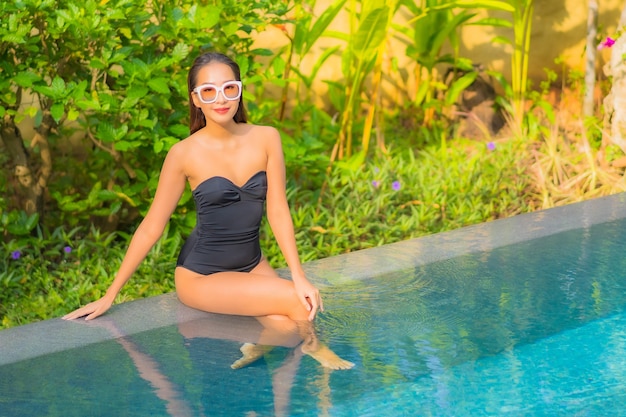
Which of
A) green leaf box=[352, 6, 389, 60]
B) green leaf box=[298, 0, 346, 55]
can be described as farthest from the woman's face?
green leaf box=[298, 0, 346, 55]

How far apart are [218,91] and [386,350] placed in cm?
104

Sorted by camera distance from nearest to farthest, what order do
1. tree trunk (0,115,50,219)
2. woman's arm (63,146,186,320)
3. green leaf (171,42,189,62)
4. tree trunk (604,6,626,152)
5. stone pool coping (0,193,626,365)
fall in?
stone pool coping (0,193,626,365) < woman's arm (63,146,186,320) < green leaf (171,42,189,62) < tree trunk (0,115,50,219) < tree trunk (604,6,626,152)

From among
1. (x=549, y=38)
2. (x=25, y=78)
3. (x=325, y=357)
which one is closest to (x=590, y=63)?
(x=549, y=38)

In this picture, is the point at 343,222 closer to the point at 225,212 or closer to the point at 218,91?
the point at 225,212

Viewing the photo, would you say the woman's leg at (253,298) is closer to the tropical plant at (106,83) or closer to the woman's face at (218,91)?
the woman's face at (218,91)

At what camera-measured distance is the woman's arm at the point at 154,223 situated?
3588mm

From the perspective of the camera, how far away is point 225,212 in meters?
3.66

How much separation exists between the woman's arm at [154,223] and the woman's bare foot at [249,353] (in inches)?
21.0

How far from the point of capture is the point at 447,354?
3305 mm

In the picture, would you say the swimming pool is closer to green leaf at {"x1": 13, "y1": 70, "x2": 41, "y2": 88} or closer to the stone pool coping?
the stone pool coping

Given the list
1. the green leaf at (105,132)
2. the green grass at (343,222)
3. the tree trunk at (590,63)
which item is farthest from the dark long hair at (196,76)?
the tree trunk at (590,63)

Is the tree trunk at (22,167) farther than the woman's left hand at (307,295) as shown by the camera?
Yes

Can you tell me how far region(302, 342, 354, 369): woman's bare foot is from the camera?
10.5 ft

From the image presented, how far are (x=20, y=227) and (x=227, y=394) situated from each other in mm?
2234
